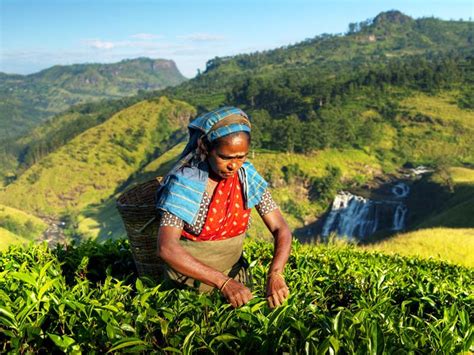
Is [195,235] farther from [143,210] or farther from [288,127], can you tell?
[288,127]

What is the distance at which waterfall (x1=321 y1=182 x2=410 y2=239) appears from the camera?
71.9 m

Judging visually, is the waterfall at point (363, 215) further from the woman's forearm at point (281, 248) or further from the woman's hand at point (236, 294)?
the woman's hand at point (236, 294)

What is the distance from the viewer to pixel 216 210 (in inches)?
140

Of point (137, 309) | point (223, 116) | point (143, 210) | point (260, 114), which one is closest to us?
point (137, 309)

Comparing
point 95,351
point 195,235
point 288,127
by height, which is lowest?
point 288,127

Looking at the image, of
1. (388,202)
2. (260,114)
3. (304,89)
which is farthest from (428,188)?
(304,89)

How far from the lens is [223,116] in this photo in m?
3.34

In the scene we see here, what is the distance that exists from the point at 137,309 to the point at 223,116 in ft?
4.75

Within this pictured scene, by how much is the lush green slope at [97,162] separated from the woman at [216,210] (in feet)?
430

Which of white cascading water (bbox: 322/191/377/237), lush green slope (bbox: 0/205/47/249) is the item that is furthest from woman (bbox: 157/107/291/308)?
lush green slope (bbox: 0/205/47/249)

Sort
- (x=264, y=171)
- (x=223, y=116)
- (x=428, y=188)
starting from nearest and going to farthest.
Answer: (x=223, y=116), (x=428, y=188), (x=264, y=171)

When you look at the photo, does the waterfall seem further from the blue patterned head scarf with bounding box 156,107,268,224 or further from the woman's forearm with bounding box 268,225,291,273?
the blue patterned head scarf with bounding box 156,107,268,224


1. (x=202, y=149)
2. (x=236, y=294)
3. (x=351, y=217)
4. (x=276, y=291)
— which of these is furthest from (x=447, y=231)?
(x=351, y=217)

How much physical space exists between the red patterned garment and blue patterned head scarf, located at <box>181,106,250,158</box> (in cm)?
42
